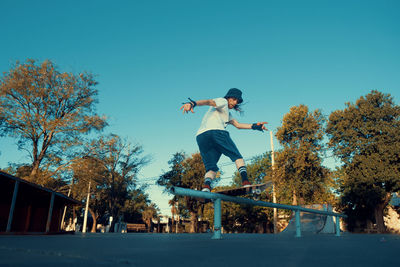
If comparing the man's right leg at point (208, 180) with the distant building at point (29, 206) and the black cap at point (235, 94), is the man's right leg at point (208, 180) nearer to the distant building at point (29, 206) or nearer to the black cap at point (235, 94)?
the black cap at point (235, 94)

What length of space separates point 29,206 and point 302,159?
20.5 metres

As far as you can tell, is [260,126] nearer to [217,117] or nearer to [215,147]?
[217,117]

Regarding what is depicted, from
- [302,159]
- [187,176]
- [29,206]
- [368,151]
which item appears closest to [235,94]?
[29,206]

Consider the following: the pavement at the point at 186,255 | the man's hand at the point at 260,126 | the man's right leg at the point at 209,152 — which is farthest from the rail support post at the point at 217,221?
the man's hand at the point at 260,126

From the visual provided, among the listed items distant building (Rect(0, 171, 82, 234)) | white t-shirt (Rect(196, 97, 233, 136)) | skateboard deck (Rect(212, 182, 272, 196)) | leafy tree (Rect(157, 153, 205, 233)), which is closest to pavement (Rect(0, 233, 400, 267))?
skateboard deck (Rect(212, 182, 272, 196))

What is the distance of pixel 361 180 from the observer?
81.2 ft

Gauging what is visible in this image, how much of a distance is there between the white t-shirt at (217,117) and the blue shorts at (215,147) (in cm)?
16

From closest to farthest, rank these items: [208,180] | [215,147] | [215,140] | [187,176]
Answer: [208,180] → [215,140] → [215,147] → [187,176]

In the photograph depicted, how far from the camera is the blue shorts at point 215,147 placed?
8.17 meters

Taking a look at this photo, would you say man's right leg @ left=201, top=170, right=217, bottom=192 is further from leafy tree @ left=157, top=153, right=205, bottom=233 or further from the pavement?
leafy tree @ left=157, top=153, right=205, bottom=233

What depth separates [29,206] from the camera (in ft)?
54.0

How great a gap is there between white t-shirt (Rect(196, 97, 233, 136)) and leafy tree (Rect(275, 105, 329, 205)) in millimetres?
17796

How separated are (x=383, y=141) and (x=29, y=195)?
89.4ft

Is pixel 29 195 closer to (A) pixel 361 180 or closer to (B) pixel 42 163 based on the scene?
(B) pixel 42 163
